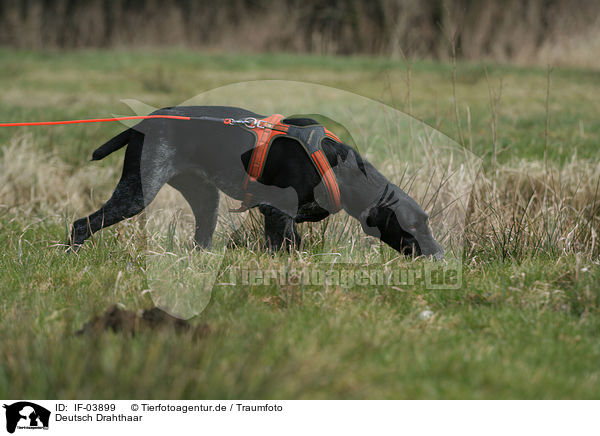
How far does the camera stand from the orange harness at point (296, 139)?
3.47 metres

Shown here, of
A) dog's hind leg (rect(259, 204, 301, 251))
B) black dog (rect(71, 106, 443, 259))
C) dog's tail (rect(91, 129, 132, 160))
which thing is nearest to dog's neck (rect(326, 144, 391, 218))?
black dog (rect(71, 106, 443, 259))

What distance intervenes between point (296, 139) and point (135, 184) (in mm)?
1035

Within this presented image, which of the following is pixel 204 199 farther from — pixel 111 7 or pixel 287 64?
pixel 111 7

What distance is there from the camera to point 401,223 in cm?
363

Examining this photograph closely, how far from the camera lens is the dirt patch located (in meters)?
2.64

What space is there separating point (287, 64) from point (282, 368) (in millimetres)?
10918

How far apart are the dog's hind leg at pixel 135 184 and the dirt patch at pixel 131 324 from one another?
1034mm

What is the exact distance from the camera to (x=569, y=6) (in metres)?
14.3

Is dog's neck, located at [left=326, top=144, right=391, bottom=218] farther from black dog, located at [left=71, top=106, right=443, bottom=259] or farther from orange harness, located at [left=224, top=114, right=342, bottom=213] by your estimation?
orange harness, located at [left=224, top=114, right=342, bottom=213]

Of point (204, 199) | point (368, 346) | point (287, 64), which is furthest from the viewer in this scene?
point (287, 64)

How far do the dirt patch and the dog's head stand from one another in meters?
1.40

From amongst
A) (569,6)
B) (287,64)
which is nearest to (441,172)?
(287,64)
